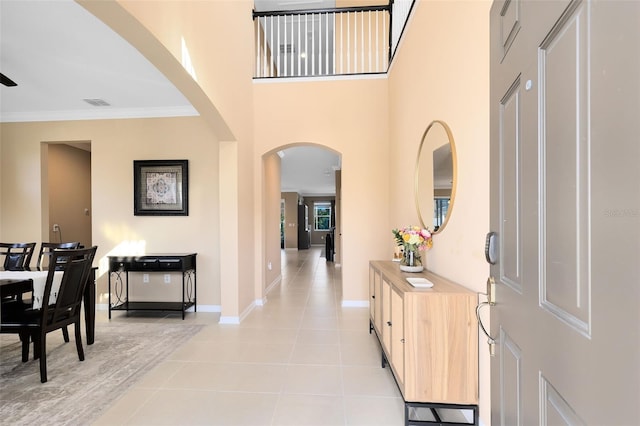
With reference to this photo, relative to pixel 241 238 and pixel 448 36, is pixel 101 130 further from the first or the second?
pixel 448 36

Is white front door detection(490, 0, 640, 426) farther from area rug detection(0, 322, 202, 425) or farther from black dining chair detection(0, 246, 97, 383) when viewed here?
black dining chair detection(0, 246, 97, 383)

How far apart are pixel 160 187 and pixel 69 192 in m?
2.63

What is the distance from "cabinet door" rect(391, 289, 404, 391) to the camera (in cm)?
179

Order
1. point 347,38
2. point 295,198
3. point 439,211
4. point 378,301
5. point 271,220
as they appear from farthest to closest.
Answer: point 295,198 → point 271,220 → point 347,38 → point 378,301 → point 439,211

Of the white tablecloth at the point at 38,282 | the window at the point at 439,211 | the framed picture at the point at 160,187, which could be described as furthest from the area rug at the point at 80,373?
the window at the point at 439,211

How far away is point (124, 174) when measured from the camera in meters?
4.14

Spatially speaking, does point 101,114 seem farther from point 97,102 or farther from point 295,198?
point 295,198

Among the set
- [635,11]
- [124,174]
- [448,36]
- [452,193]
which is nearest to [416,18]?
[448,36]

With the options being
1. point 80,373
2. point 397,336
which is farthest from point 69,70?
point 397,336

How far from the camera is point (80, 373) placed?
2432 millimetres

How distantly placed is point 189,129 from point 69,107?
1691 millimetres

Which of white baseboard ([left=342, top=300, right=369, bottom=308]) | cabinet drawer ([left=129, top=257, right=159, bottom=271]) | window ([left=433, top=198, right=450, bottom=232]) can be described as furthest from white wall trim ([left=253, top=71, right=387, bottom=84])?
white baseboard ([left=342, top=300, right=369, bottom=308])

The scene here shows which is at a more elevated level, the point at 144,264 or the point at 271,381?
the point at 144,264

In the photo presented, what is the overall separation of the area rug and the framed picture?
158 centimetres
